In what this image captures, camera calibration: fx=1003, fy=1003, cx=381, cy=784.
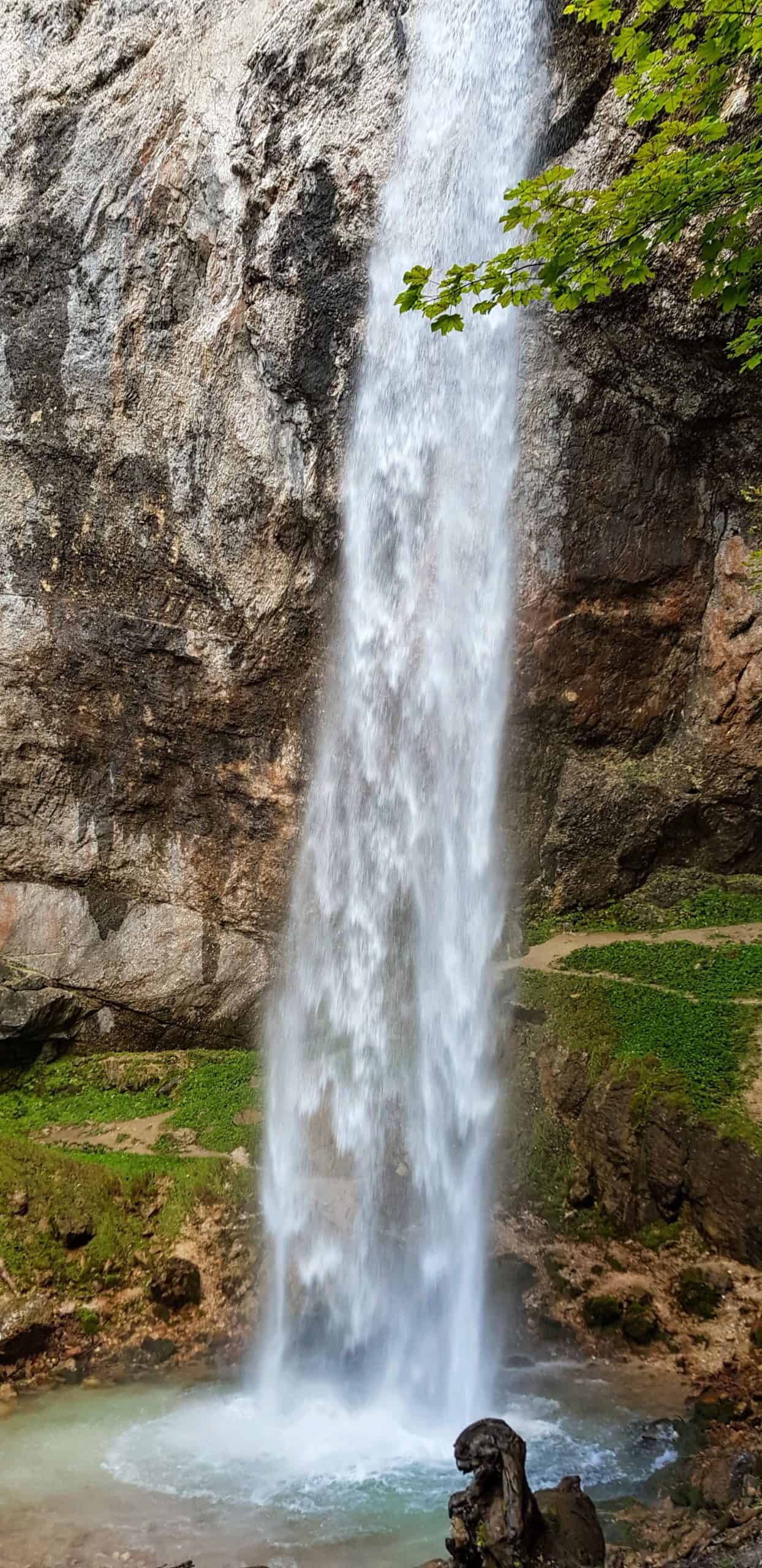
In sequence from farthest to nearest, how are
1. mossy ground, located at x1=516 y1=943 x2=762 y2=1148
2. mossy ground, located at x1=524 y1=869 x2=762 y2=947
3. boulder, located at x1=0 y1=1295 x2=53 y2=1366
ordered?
mossy ground, located at x1=524 y1=869 x2=762 y2=947, mossy ground, located at x1=516 y1=943 x2=762 y2=1148, boulder, located at x1=0 y1=1295 x2=53 y2=1366

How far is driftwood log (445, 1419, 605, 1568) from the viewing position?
5.11 m

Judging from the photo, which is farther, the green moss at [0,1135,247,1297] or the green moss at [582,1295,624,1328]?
the green moss at [0,1135,247,1297]

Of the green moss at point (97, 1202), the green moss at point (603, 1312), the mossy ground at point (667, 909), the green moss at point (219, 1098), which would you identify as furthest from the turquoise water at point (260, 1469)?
the mossy ground at point (667, 909)

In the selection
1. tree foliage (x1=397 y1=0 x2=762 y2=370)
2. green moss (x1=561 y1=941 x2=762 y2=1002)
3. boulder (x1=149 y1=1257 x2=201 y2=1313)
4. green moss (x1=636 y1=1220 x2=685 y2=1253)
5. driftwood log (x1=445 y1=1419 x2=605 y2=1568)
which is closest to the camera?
driftwood log (x1=445 y1=1419 x2=605 y2=1568)

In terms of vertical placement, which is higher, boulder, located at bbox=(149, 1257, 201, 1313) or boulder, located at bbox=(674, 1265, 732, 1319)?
boulder, located at bbox=(674, 1265, 732, 1319)

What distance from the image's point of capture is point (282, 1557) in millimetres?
5680

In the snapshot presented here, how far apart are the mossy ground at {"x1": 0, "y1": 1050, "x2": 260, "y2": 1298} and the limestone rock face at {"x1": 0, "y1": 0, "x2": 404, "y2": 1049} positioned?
2.17 feet

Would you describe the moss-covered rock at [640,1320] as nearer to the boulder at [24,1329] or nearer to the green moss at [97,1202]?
the green moss at [97,1202]

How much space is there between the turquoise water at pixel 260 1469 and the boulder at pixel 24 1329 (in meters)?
0.54

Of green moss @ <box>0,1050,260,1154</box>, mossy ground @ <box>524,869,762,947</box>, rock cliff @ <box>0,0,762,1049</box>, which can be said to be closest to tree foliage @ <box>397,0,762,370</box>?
rock cliff @ <box>0,0,762,1049</box>

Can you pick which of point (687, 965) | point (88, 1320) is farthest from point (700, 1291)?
point (88, 1320)

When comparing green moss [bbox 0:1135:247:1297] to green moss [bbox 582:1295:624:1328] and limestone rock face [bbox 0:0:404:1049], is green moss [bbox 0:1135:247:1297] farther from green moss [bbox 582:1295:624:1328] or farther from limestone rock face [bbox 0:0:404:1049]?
green moss [bbox 582:1295:624:1328]

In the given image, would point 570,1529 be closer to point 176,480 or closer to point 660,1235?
point 660,1235

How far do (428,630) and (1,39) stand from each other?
11633 mm
